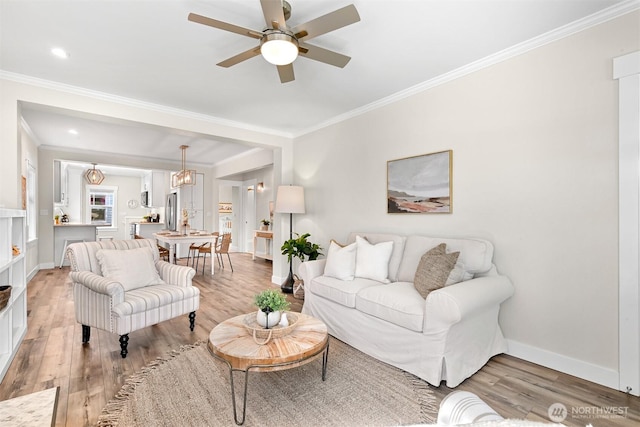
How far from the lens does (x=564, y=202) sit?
2.34 meters

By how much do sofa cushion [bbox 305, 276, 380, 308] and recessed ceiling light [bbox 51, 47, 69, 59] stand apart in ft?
10.1

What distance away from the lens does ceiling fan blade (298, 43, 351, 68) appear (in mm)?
2162

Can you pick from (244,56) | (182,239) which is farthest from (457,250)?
(182,239)

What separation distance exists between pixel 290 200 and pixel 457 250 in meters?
2.55

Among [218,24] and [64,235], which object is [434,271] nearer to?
[218,24]

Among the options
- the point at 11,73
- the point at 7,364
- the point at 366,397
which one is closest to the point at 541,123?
the point at 366,397

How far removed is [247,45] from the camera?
2.65 meters

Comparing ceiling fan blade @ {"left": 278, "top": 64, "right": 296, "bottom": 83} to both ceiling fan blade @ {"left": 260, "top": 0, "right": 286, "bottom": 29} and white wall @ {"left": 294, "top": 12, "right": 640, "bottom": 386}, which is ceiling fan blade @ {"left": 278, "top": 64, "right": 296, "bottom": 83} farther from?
white wall @ {"left": 294, "top": 12, "right": 640, "bottom": 386}

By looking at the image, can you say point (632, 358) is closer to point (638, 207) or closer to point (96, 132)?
point (638, 207)

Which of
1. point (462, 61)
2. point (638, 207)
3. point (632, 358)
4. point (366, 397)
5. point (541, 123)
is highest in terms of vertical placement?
point (462, 61)

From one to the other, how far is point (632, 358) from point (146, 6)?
3997 mm

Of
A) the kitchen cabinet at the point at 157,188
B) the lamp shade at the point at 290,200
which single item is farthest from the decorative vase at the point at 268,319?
the kitchen cabinet at the point at 157,188

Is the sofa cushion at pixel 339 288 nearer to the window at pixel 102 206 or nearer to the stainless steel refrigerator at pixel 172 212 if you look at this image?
the stainless steel refrigerator at pixel 172 212

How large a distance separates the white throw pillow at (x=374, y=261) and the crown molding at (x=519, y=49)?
1701 millimetres
